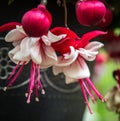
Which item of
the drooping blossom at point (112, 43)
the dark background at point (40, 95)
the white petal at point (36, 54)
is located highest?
the white petal at point (36, 54)

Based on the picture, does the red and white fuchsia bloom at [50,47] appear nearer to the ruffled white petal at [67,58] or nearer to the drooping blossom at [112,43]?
the ruffled white petal at [67,58]

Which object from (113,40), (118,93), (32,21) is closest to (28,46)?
(32,21)

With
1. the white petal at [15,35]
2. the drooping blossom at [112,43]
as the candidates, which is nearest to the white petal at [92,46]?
the white petal at [15,35]

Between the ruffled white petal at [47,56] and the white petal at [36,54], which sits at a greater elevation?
the white petal at [36,54]

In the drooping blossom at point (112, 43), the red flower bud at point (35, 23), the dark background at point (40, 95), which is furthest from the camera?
the drooping blossom at point (112, 43)

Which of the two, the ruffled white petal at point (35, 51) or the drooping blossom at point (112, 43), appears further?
the drooping blossom at point (112, 43)

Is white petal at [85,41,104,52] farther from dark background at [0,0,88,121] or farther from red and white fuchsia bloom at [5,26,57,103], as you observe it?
dark background at [0,0,88,121]

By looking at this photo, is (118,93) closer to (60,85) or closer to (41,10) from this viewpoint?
(60,85)
